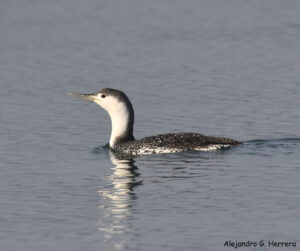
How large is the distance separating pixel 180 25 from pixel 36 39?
18.1 feet

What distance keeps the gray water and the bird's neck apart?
0.45 metres

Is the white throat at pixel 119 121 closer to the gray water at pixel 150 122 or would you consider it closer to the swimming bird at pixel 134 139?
the swimming bird at pixel 134 139

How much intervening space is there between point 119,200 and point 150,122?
258 inches

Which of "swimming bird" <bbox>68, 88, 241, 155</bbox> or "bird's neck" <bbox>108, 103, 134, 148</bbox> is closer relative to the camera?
"swimming bird" <bbox>68, 88, 241, 155</bbox>

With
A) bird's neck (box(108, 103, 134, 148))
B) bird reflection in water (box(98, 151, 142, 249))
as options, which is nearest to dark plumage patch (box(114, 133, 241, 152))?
A: bird reflection in water (box(98, 151, 142, 249))

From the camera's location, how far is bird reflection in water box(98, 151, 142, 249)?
12.5 metres


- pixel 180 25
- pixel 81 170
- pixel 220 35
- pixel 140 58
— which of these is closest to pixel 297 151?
pixel 81 170

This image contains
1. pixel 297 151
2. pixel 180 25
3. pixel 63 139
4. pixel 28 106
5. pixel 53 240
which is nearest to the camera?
pixel 53 240

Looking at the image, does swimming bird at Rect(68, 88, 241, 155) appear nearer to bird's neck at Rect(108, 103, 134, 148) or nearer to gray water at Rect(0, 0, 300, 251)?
bird's neck at Rect(108, 103, 134, 148)

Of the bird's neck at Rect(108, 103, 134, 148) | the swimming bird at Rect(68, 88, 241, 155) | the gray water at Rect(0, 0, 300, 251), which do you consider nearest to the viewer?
the gray water at Rect(0, 0, 300, 251)

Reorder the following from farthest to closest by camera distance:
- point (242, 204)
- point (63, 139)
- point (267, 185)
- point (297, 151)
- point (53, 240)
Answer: point (63, 139) < point (297, 151) < point (267, 185) < point (242, 204) < point (53, 240)

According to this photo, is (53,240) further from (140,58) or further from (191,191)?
(140,58)

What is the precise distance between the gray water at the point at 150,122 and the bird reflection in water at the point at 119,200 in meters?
0.03

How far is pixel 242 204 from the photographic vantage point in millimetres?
13828
